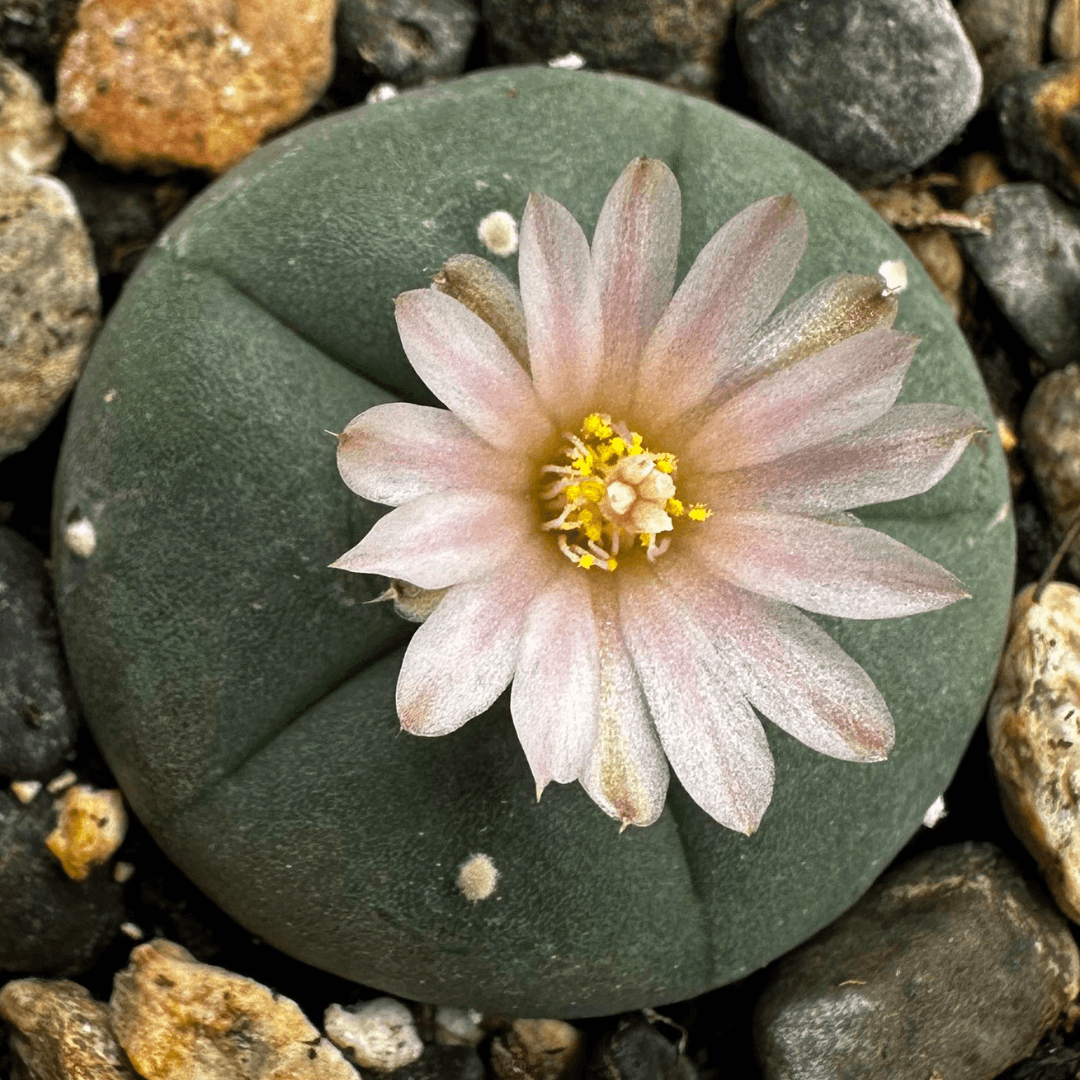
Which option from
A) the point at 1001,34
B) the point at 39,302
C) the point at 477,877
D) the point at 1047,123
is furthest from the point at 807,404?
the point at 1001,34

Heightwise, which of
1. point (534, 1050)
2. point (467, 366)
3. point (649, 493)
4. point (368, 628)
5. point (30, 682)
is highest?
point (467, 366)

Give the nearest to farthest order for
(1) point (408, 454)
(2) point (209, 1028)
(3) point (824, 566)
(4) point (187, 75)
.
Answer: (1) point (408, 454) → (3) point (824, 566) → (2) point (209, 1028) → (4) point (187, 75)

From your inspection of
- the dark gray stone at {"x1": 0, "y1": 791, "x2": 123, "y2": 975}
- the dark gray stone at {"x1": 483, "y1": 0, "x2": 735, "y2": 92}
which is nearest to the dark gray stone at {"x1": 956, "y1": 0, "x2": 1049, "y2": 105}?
the dark gray stone at {"x1": 483, "y1": 0, "x2": 735, "y2": 92}

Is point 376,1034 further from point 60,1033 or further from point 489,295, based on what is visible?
point 489,295

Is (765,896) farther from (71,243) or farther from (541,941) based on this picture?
(71,243)

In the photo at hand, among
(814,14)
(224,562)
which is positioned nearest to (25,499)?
(224,562)
